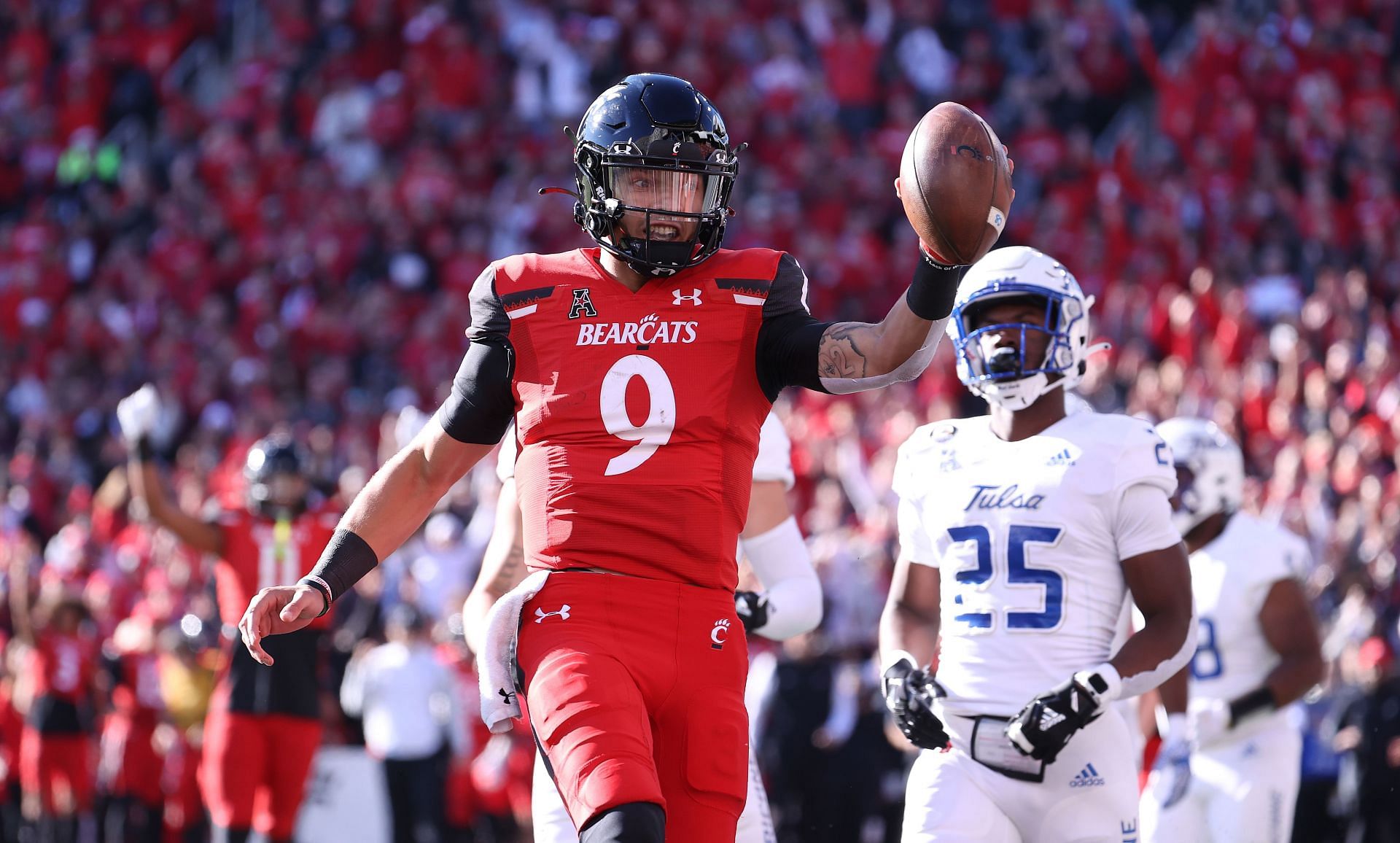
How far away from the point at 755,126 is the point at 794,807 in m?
8.13

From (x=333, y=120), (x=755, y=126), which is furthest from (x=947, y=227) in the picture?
(x=333, y=120)

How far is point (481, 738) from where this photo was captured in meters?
11.3

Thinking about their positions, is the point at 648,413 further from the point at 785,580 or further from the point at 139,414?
the point at 139,414

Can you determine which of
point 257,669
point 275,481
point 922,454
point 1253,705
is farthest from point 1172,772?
point 275,481

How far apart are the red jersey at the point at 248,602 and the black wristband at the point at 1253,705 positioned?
3.94 metres

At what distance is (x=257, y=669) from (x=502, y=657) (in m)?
4.63

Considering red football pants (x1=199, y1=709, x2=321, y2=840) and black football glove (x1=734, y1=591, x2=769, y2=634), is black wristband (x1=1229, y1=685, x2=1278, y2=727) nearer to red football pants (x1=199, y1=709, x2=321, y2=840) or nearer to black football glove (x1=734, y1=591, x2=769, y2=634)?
black football glove (x1=734, y1=591, x2=769, y2=634)

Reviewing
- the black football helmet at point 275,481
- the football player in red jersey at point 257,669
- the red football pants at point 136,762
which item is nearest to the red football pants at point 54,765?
the red football pants at point 136,762

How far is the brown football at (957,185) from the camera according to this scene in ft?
11.1

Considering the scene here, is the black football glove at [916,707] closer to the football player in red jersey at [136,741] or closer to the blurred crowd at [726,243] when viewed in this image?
the blurred crowd at [726,243]

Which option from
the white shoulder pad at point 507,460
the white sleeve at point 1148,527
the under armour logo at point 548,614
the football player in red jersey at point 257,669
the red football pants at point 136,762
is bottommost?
the red football pants at point 136,762

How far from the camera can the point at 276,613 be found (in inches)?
147

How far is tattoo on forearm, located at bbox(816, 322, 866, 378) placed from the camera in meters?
3.57

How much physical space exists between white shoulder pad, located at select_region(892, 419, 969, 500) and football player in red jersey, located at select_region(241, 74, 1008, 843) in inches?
36.4
